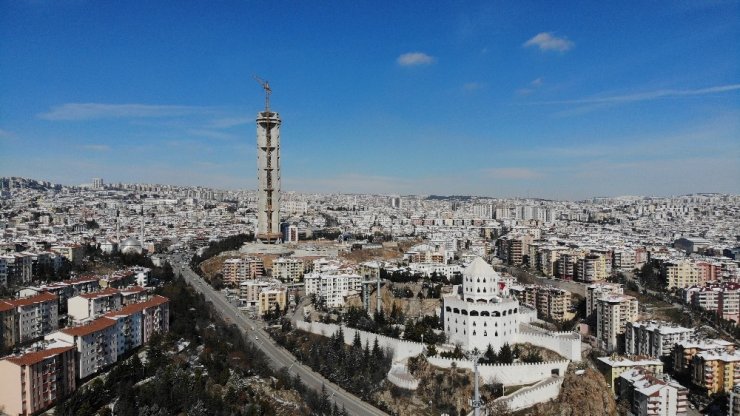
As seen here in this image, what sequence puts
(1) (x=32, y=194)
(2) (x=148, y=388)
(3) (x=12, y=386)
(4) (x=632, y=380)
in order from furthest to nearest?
(1) (x=32, y=194), (4) (x=632, y=380), (2) (x=148, y=388), (3) (x=12, y=386)

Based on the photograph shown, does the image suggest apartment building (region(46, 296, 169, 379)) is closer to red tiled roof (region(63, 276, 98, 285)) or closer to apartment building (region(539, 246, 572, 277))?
red tiled roof (region(63, 276, 98, 285))

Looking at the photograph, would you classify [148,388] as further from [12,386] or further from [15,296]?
[15,296]

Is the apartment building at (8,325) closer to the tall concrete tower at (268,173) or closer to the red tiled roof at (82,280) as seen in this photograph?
the red tiled roof at (82,280)

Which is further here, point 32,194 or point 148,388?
point 32,194

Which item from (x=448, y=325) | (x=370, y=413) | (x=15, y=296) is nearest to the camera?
(x=370, y=413)

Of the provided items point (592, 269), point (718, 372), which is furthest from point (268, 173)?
point (718, 372)

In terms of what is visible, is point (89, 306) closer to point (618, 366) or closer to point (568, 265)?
point (618, 366)

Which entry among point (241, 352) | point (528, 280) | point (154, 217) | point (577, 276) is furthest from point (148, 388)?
point (154, 217)
